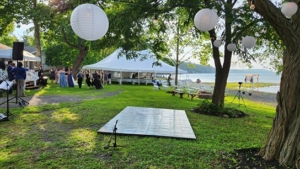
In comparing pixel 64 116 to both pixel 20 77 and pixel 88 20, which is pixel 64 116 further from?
pixel 20 77

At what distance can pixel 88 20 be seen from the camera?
14.1 ft

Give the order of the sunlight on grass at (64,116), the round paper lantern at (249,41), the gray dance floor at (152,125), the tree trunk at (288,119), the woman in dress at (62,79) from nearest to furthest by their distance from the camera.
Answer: the tree trunk at (288,119)
the gray dance floor at (152,125)
the sunlight on grass at (64,116)
the round paper lantern at (249,41)
the woman in dress at (62,79)

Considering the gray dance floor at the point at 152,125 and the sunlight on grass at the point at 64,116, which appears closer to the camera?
the gray dance floor at the point at 152,125

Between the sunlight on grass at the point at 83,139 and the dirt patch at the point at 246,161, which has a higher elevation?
the dirt patch at the point at 246,161

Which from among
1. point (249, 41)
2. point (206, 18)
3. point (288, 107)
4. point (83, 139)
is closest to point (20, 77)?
point (83, 139)

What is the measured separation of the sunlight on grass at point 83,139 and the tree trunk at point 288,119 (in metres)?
3.06

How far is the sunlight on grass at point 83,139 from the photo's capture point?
4.03m

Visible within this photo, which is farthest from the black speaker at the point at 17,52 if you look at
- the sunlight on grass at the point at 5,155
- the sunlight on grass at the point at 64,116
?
the sunlight on grass at the point at 5,155

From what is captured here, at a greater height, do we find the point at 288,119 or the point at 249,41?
the point at 249,41

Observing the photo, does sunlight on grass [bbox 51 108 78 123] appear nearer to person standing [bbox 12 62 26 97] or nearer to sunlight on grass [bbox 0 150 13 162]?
sunlight on grass [bbox 0 150 13 162]

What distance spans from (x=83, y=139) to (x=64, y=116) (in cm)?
238

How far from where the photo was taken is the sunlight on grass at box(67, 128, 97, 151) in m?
4.03

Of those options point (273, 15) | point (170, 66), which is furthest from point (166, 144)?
point (170, 66)

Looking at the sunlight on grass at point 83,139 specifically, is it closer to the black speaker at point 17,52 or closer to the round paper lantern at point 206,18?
the round paper lantern at point 206,18
